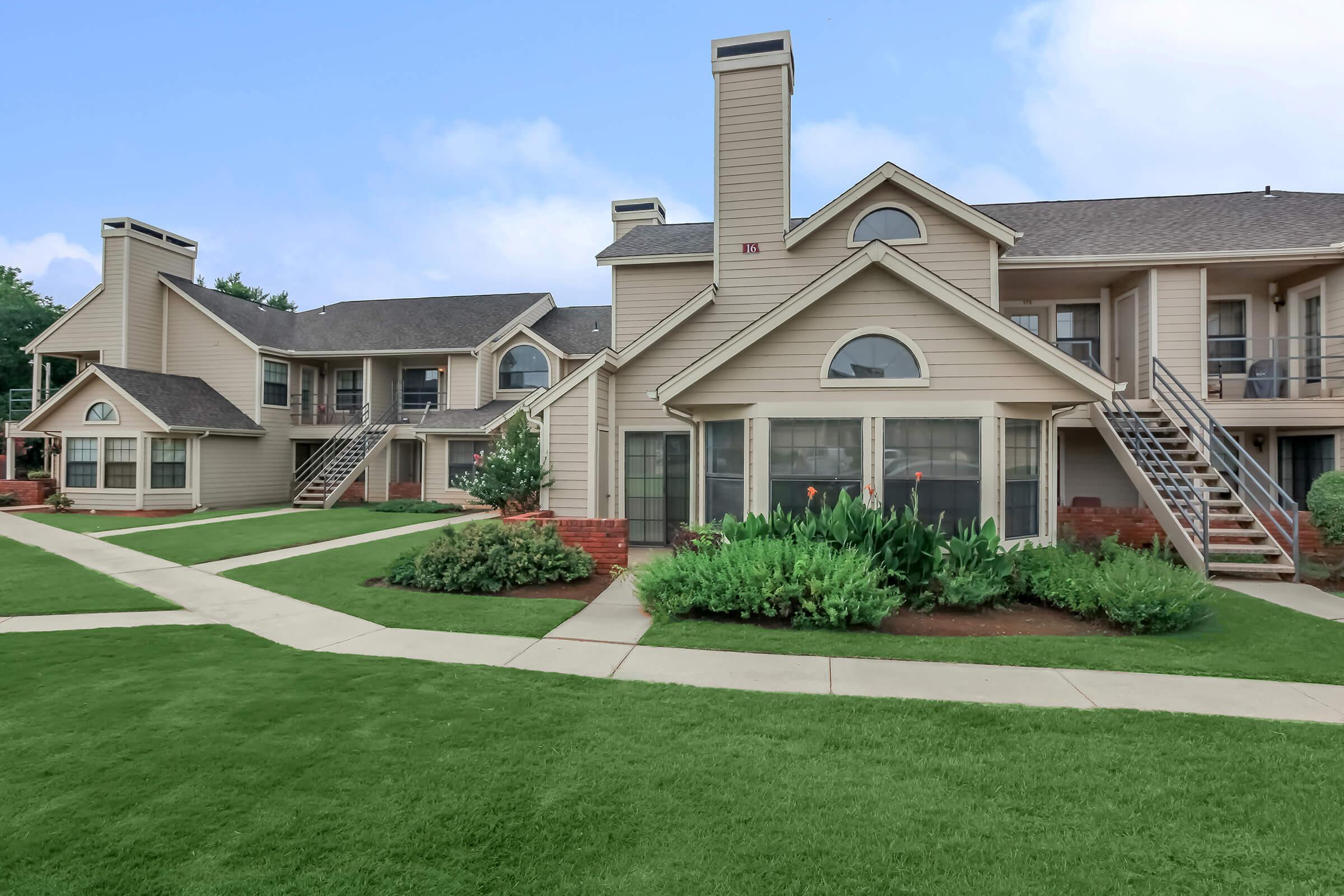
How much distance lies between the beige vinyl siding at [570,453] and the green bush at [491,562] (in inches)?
107

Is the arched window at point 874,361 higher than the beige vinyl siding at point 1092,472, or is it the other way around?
the arched window at point 874,361

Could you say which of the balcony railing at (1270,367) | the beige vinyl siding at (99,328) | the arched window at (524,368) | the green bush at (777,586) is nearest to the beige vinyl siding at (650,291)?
the green bush at (777,586)

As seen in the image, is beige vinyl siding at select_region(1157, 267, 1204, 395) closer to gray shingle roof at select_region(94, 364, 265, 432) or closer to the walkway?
the walkway

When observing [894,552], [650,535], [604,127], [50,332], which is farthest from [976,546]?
[50,332]

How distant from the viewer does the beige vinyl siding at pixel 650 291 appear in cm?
1581

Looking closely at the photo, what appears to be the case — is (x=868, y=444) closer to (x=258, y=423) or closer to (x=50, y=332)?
(x=258, y=423)

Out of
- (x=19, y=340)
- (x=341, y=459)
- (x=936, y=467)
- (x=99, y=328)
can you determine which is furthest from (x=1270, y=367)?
(x=19, y=340)

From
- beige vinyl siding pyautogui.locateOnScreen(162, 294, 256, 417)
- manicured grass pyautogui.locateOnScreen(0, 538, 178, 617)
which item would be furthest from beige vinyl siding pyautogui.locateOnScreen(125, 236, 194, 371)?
manicured grass pyautogui.locateOnScreen(0, 538, 178, 617)

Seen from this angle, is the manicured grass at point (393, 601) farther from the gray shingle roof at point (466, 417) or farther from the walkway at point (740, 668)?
the gray shingle roof at point (466, 417)

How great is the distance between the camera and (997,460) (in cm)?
975

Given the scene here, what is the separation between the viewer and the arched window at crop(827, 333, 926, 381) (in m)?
10.0

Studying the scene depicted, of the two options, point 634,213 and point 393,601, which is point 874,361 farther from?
point 634,213

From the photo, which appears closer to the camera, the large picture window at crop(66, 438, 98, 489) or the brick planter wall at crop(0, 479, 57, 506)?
the large picture window at crop(66, 438, 98, 489)

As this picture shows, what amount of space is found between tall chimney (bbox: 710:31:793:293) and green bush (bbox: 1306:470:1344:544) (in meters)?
9.39
